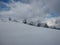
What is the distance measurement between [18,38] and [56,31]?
1.86 ft

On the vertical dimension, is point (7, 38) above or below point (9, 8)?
below

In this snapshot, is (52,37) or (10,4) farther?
(10,4)

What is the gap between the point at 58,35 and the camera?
1557 mm

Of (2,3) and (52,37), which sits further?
(2,3)

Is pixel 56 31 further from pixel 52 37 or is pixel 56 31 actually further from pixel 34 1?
pixel 34 1

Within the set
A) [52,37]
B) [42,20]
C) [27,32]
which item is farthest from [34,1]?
[52,37]

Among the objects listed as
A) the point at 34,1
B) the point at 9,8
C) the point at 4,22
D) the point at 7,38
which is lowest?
the point at 7,38

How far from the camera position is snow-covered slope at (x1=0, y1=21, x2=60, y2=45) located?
157 centimetres

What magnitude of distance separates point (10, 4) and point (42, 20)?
556 millimetres

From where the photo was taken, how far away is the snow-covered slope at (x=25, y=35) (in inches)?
61.7

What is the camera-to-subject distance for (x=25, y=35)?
1607 mm

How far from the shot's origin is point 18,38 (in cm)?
162

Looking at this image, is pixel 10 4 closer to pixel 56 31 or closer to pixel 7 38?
pixel 7 38

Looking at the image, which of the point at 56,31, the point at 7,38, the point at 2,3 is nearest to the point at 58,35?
the point at 56,31
